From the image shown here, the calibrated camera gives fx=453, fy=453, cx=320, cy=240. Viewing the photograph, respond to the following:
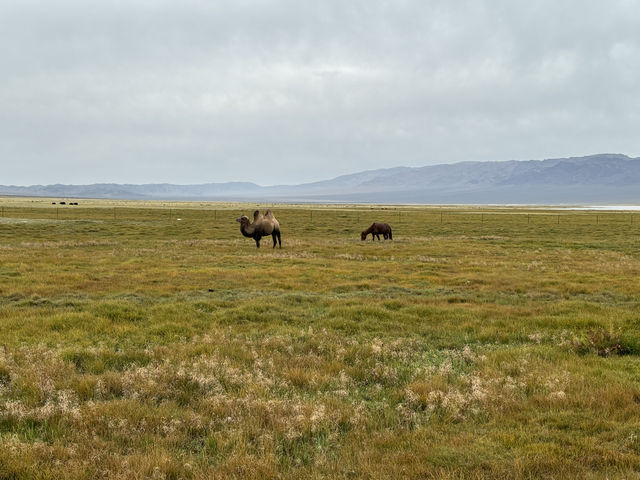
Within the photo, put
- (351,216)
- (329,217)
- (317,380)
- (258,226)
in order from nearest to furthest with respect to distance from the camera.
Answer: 1. (317,380)
2. (258,226)
3. (329,217)
4. (351,216)

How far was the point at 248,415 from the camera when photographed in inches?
249

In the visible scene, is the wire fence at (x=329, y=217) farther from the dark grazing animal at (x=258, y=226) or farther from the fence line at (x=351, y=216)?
the dark grazing animal at (x=258, y=226)

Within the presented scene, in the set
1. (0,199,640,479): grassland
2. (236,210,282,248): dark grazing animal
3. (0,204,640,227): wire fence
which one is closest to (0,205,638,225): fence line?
(0,204,640,227): wire fence

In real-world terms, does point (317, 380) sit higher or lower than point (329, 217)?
lower

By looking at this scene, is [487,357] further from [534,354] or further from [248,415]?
[248,415]

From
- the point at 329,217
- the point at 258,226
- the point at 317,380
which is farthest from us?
the point at 329,217

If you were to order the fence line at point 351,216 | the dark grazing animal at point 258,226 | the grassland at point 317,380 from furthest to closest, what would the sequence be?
the fence line at point 351,216 < the dark grazing animal at point 258,226 < the grassland at point 317,380

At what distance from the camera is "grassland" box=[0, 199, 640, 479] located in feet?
17.0

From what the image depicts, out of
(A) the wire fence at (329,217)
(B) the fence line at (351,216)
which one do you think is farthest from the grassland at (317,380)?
(B) the fence line at (351,216)

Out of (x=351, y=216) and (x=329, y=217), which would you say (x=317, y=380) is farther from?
(x=351, y=216)

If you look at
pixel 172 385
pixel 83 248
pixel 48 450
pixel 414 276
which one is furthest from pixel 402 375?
pixel 83 248

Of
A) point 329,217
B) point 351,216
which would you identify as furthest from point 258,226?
point 351,216

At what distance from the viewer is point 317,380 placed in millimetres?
7711

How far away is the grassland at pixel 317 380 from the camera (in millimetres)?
5172
